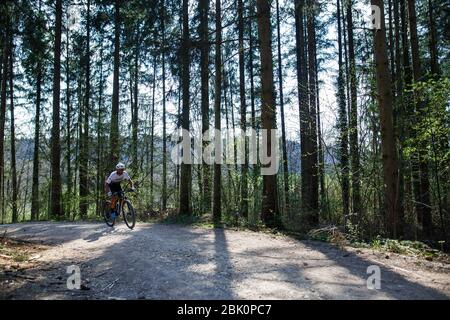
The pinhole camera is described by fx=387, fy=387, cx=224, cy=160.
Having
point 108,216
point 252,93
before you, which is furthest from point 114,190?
point 252,93

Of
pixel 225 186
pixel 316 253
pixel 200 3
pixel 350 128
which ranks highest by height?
pixel 200 3

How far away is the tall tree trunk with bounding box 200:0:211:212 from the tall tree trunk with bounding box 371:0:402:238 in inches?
243

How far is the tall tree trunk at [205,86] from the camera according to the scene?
14523 millimetres

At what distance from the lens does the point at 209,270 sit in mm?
5992

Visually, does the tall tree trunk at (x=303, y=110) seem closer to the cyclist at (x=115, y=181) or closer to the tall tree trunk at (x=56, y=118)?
the cyclist at (x=115, y=181)

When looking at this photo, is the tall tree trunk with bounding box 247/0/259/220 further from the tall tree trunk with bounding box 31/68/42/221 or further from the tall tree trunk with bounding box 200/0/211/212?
the tall tree trunk with bounding box 31/68/42/221

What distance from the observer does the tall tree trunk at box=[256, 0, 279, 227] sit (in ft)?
36.8

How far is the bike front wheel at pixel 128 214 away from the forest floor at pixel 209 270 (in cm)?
209

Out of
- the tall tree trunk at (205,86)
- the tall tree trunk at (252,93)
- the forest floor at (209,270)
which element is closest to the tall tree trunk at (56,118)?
the tall tree trunk at (205,86)

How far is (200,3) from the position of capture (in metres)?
14.6

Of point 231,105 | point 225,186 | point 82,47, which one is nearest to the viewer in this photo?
point 225,186

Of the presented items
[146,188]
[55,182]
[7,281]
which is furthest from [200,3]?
[7,281]
